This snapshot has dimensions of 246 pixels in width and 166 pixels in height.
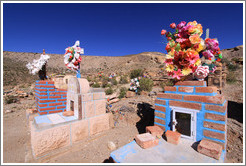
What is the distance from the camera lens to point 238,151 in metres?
3.05

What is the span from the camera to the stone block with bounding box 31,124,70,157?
8.61ft

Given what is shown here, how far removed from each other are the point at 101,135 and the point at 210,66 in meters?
3.53

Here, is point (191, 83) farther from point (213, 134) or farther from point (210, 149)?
point (210, 149)

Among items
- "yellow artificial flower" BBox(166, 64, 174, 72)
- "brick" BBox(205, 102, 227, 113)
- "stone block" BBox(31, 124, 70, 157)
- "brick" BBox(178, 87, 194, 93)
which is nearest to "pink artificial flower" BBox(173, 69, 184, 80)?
"yellow artificial flower" BBox(166, 64, 174, 72)

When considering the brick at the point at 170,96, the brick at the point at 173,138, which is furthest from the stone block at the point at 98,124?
the brick at the point at 173,138

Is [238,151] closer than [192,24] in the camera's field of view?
No

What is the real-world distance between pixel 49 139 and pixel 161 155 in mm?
2514

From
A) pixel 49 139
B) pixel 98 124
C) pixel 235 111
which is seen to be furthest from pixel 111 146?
pixel 235 111

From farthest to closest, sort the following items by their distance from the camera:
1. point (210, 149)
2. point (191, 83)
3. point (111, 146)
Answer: point (111, 146), point (191, 83), point (210, 149)

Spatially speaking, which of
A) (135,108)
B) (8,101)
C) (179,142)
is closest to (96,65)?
(8,101)

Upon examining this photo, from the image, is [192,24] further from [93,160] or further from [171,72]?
[93,160]

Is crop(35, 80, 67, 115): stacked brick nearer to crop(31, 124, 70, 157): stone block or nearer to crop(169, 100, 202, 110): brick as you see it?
crop(31, 124, 70, 157): stone block

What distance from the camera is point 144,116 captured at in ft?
17.1

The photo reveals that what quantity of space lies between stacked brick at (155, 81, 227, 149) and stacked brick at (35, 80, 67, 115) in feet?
11.0
